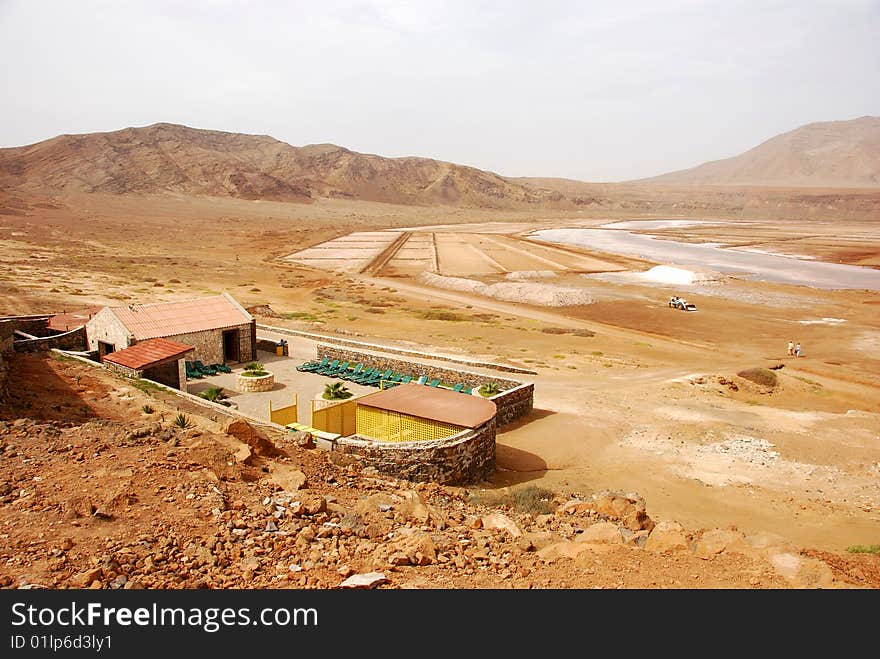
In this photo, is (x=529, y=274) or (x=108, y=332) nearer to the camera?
(x=108, y=332)

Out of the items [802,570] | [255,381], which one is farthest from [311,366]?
[802,570]

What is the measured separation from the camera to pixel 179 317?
72.2ft

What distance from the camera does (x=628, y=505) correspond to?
1185 cm

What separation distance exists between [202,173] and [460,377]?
14448cm

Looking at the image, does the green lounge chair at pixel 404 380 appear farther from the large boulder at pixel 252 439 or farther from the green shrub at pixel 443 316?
the green shrub at pixel 443 316

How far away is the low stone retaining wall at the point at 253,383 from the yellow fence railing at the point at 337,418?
13.2 ft

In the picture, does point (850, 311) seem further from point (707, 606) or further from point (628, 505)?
point (707, 606)

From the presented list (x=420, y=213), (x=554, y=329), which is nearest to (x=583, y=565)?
(x=554, y=329)

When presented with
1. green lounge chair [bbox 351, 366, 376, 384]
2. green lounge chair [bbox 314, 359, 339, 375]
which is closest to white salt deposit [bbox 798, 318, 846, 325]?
green lounge chair [bbox 351, 366, 376, 384]

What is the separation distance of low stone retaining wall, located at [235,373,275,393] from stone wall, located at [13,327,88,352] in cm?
630

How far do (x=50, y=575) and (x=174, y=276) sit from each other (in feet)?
163

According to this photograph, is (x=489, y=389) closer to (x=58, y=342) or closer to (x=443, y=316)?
(x=58, y=342)

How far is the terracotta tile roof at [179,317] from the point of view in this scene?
68.0 ft

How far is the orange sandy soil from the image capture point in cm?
1432
